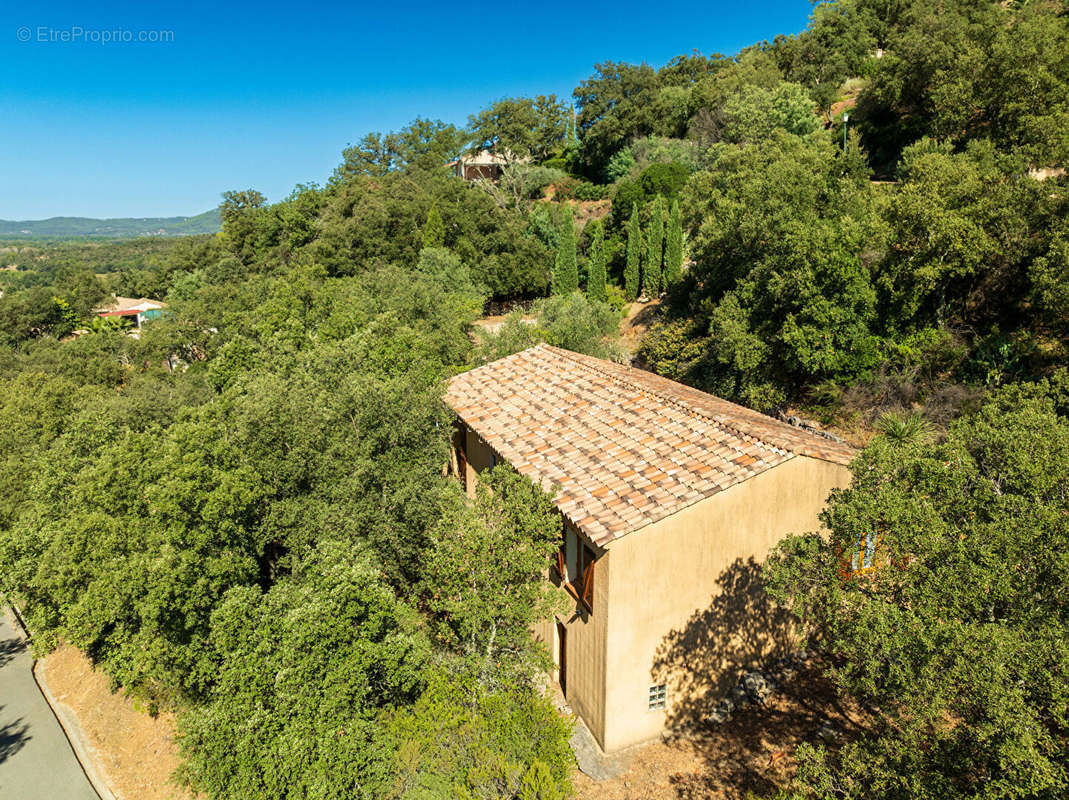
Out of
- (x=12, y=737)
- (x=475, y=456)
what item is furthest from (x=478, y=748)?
(x=12, y=737)

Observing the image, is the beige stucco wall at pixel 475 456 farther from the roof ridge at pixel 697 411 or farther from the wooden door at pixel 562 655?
the wooden door at pixel 562 655

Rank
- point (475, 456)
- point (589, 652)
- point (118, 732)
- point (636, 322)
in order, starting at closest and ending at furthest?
point (589, 652) → point (118, 732) → point (475, 456) → point (636, 322)

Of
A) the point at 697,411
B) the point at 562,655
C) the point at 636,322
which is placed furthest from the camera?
the point at 636,322

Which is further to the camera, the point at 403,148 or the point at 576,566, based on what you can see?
the point at 403,148

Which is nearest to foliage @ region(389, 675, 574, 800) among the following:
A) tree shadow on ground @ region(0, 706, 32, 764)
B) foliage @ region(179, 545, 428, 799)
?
Result: foliage @ region(179, 545, 428, 799)

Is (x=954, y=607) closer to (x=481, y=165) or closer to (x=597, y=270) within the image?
(x=597, y=270)

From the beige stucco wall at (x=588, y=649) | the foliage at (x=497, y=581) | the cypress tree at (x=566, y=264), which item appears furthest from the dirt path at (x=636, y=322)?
the foliage at (x=497, y=581)

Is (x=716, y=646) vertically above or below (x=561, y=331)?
below

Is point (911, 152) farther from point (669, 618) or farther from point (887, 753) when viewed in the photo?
A: point (887, 753)

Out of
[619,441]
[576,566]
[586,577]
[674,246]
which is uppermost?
[674,246]
